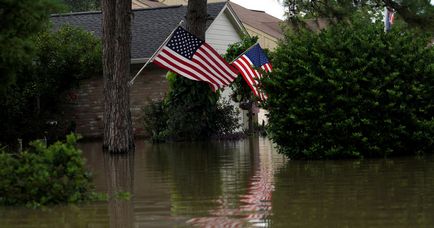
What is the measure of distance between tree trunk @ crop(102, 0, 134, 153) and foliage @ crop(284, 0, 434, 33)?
4.40 m

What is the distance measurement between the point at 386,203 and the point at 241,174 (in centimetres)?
475

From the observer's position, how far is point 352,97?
665 inches

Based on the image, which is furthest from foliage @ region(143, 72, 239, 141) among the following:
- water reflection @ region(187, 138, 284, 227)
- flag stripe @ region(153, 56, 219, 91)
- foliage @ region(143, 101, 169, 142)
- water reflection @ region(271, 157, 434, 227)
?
water reflection @ region(271, 157, 434, 227)

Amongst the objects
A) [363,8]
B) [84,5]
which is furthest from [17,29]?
[84,5]

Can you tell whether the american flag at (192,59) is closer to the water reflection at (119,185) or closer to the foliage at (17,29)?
the water reflection at (119,185)

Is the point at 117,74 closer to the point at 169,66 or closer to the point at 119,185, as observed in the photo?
the point at 169,66

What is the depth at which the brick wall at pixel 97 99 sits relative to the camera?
3241 centimetres

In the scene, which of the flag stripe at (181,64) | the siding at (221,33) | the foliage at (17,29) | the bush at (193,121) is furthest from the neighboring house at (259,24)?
the foliage at (17,29)

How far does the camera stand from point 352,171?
14.8 metres

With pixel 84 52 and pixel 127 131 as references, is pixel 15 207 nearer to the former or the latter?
pixel 127 131

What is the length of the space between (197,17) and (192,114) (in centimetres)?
290

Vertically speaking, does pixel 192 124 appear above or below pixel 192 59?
below

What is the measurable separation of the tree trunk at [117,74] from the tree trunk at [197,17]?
334cm

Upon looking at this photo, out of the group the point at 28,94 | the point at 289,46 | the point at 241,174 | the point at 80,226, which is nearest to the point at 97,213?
the point at 80,226
